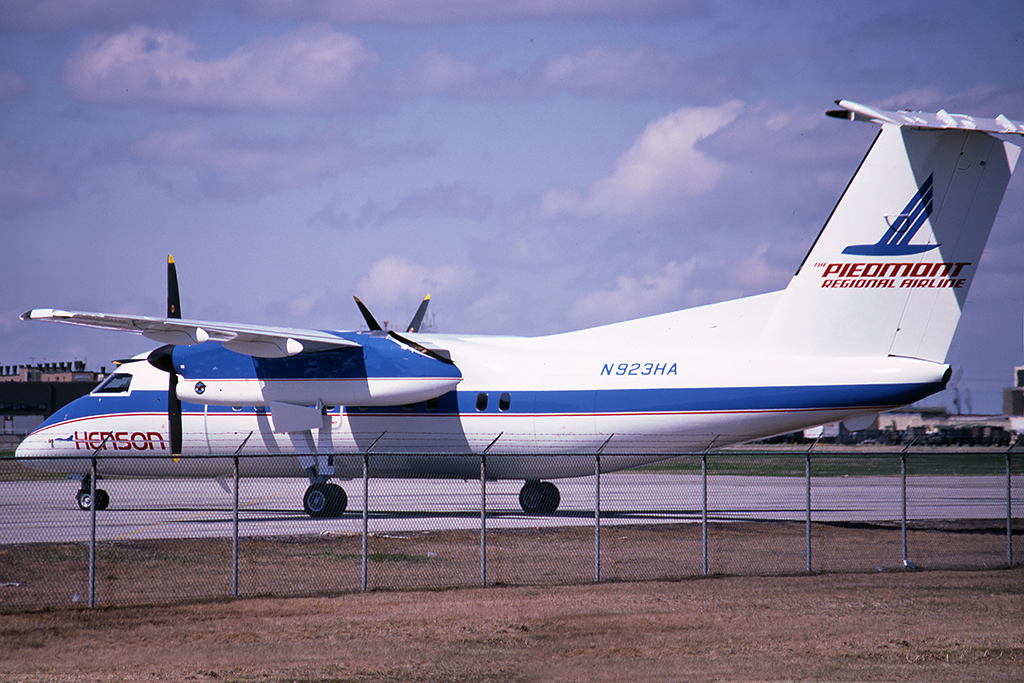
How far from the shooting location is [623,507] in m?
17.3

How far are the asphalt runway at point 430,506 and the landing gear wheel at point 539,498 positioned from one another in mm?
322

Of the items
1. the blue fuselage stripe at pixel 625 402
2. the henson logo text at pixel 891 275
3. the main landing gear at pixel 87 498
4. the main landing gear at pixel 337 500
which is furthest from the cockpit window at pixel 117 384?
the henson logo text at pixel 891 275

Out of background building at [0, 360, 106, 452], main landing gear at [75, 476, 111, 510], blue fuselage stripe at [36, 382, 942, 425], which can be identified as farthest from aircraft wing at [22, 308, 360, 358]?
background building at [0, 360, 106, 452]

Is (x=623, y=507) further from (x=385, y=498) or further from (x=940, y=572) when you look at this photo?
(x=940, y=572)

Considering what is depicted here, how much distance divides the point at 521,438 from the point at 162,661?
1192 cm

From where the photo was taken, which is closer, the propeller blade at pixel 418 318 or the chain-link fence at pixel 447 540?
the chain-link fence at pixel 447 540

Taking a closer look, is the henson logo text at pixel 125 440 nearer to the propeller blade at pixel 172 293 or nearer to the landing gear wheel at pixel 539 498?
the propeller blade at pixel 172 293

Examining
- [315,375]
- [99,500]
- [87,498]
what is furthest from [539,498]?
[87,498]

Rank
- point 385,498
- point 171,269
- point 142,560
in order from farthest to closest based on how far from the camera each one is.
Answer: point 171,269 < point 385,498 < point 142,560

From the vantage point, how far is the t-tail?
1773 cm

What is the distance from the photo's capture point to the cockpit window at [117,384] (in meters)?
23.4

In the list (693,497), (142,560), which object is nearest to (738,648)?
(142,560)

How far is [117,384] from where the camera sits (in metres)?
23.4

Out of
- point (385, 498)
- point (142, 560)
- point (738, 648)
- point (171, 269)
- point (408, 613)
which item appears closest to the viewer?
point (738, 648)
